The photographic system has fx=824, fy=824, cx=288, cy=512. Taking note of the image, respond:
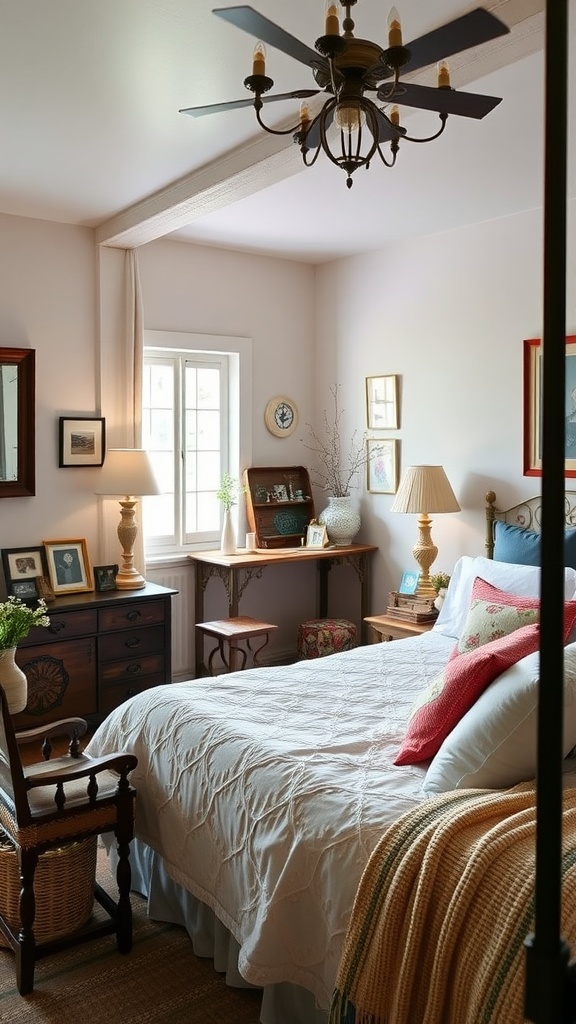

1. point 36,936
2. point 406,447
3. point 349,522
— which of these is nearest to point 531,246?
point 406,447

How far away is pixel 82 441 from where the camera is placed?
15.3 feet

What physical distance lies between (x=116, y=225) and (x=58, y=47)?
6.13 ft

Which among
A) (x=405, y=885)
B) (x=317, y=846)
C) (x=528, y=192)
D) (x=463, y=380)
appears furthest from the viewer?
(x=463, y=380)

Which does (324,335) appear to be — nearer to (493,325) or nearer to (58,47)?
(493,325)

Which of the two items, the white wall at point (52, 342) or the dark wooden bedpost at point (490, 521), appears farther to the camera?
the dark wooden bedpost at point (490, 521)

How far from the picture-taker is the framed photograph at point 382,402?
207 inches

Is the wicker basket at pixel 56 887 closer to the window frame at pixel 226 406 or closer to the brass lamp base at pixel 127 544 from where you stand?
the brass lamp base at pixel 127 544

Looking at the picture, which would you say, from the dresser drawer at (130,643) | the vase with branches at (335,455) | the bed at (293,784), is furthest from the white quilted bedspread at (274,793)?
the vase with branches at (335,455)

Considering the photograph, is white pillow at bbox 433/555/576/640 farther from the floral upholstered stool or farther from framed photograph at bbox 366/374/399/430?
framed photograph at bbox 366/374/399/430

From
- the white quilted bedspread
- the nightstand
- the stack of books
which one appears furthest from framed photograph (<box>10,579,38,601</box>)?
the stack of books

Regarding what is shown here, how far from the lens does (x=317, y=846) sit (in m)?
1.98

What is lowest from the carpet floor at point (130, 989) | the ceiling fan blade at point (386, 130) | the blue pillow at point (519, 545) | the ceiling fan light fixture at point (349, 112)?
the carpet floor at point (130, 989)

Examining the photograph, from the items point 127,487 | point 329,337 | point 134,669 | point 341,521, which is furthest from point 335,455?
point 134,669

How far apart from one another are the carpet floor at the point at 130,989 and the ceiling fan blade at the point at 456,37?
2437 millimetres
